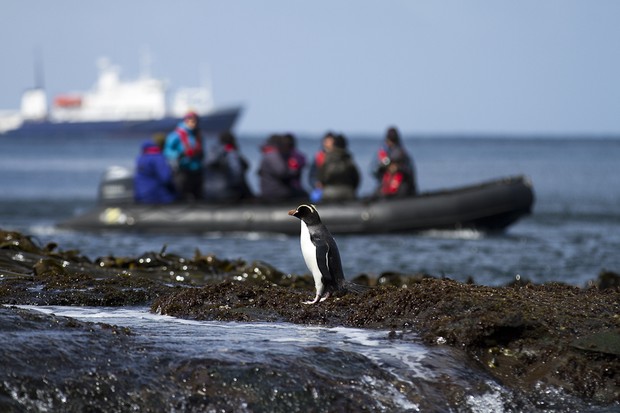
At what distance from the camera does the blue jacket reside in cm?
1783

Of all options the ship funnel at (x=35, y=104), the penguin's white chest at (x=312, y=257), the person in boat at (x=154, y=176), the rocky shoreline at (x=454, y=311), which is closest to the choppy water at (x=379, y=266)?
the rocky shoreline at (x=454, y=311)

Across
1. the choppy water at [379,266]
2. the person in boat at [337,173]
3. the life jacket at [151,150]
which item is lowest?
the choppy water at [379,266]

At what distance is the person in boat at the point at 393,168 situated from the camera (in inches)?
707

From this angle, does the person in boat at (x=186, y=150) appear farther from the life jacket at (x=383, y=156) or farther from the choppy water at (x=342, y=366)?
the choppy water at (x=342, y=366)

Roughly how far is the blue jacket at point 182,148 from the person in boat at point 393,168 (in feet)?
8.80

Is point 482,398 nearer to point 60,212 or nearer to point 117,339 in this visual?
point 117,339

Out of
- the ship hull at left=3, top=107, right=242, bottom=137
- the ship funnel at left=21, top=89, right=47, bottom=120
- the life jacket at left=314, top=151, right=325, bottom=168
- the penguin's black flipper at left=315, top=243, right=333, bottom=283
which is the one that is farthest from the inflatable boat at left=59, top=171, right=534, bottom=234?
the ship funnel at left=21, top=89, right=47, bottom=120

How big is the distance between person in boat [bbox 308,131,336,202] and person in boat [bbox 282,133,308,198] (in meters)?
0.17

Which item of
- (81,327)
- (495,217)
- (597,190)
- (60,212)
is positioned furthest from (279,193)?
(597,190)

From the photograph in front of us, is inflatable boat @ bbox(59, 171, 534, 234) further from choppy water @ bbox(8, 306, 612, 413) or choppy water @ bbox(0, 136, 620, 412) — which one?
choppy water @ bbox(8, 306, 612, 413)

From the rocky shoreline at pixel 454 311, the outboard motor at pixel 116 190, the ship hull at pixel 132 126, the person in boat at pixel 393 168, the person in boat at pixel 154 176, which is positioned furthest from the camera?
the ship hull at pixel 132 126

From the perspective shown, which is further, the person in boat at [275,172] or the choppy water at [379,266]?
the person in boat at [275,172]

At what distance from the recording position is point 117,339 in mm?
5637

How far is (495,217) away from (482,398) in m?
14.6
